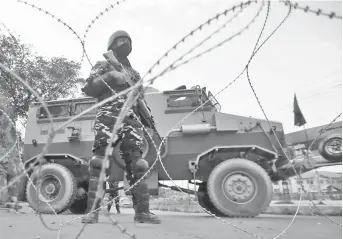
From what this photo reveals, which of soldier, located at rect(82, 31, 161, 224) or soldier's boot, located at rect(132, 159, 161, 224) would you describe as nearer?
soldier's boot, located at rect(132, 159, 161, 224)

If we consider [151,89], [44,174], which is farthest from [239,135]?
[44,174]

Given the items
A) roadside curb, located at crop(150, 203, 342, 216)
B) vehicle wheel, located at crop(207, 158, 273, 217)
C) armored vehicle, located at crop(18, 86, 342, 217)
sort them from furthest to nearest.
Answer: roadside curb, located at crop(150, 203, 342, 216)
armored vehicle, located at crop(18, 86, 342, 217)
vehicle wheel, located at crop(207, 158, 273, 217)

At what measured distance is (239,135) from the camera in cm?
408

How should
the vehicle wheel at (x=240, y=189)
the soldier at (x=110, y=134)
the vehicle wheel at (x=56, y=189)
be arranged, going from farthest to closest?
the vehicle wheel at (x=56, y=189) < the vehicle wheel at (x=240, y=189) < the soldier at (x=110, y=134)

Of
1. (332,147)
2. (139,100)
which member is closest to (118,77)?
(139,100)

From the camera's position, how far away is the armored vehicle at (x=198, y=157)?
3.69 meters

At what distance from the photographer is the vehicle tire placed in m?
4.96

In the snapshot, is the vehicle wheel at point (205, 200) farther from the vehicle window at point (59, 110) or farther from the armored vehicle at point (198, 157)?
the vehicle window at point (59, 110)

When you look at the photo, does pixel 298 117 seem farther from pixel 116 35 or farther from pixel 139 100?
pixel 116 35

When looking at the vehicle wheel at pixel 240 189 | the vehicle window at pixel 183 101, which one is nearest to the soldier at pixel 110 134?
the vehicle wheel at pixel 240 189

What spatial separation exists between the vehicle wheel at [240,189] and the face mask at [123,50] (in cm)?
190

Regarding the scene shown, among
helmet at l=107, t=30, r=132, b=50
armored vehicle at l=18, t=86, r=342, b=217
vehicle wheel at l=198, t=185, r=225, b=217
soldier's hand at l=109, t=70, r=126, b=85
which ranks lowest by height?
vehicle wheel at l=198, t=185, r=225, b=217

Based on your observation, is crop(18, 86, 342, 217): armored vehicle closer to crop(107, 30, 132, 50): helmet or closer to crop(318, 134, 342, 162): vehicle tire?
crop(318, 134, 342, 162): vehicle tire

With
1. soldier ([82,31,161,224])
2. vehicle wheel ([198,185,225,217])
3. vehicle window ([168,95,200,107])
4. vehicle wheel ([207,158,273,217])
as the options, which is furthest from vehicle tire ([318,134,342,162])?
soldier ([82,31,161,224])
